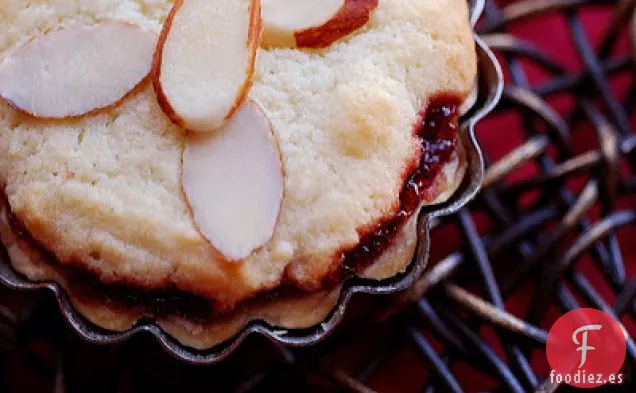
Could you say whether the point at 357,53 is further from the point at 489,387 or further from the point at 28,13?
the point at 489,387

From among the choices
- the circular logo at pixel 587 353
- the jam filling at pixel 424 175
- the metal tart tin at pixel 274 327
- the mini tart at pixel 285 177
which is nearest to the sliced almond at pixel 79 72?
the mini tart at pixel 285 177

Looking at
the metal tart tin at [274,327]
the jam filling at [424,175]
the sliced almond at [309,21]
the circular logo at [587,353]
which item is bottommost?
the circular logo at [587,353]

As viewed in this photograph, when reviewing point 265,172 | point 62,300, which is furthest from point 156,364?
point 265,172

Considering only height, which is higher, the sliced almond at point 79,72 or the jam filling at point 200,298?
the sliced almond at point 79,72

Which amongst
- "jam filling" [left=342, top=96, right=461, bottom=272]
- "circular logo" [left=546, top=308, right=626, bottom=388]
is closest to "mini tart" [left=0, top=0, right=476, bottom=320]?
"jam filling" [left=342, top=96, right=461, bottom=272]

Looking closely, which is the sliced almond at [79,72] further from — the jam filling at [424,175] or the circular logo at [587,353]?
the circular logo at [587,353]

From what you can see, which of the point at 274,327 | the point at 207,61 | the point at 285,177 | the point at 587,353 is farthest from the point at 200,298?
the point at 587,353

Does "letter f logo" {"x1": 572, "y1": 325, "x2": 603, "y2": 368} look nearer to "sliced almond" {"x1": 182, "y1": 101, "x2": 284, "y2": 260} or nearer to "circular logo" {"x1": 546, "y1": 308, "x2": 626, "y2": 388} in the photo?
"circular logo" {"x1": 546, "y1": 308, "x2": 626, "y2": 388}
